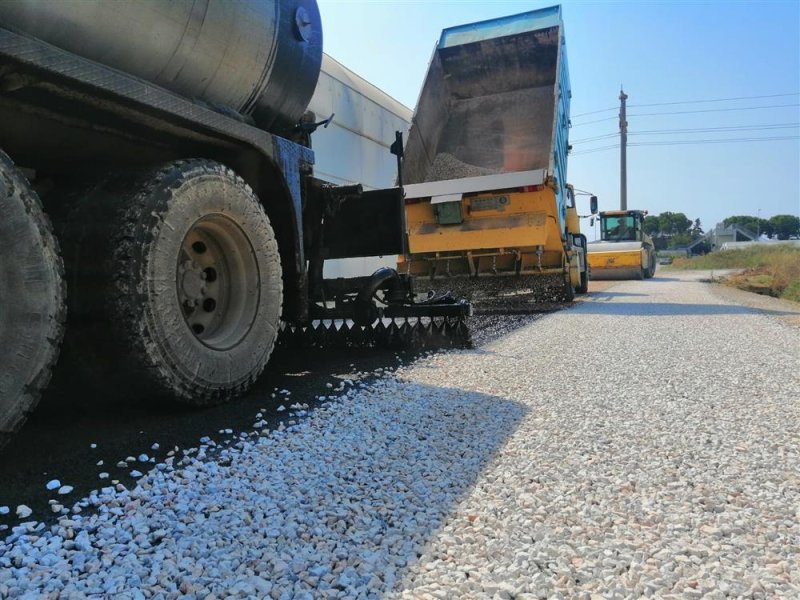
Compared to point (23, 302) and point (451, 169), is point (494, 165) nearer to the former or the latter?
point (451, 169)

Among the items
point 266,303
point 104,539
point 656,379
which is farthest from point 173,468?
point 656,379

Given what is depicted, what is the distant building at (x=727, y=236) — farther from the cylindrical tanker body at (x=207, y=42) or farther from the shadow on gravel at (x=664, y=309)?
the cylindrical tanker body at (x=207, y=42)

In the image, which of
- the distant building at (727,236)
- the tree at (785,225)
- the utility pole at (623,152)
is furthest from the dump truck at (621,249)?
the tree at (785,225)

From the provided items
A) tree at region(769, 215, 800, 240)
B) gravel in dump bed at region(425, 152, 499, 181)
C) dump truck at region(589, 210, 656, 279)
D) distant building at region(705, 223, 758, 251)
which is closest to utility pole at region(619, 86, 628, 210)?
dump truck at region(589, 210, 656, 279)

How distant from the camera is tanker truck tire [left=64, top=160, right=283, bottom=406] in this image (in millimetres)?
2484

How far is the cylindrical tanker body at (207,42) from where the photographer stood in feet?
7.56

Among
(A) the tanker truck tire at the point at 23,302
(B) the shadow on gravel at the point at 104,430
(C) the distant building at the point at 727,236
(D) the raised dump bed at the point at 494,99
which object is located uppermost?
(D) the raised dump bed at the point at 494,99

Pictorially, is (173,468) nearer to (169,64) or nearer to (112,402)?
(112,402)

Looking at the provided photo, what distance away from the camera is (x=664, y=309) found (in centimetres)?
887

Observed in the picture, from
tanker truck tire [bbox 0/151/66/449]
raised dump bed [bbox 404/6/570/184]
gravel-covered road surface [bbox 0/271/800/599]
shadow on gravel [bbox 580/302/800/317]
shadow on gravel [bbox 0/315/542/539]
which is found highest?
raised dump bed [bbox 404/6/570/184]

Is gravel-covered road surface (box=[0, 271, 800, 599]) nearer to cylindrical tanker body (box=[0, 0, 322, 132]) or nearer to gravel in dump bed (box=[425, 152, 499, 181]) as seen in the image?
cylindrical tanker body (box=[0, 0, 322, 132])

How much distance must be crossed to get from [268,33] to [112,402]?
2.17 meters

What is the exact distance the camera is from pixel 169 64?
9.09 feet

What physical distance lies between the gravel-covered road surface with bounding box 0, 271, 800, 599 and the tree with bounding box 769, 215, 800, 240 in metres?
98.7
